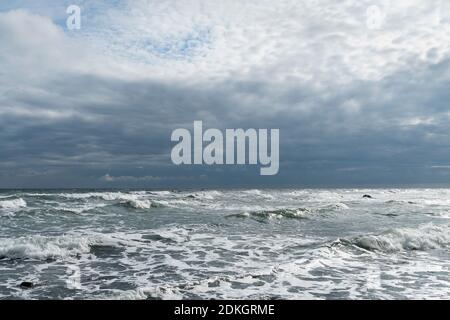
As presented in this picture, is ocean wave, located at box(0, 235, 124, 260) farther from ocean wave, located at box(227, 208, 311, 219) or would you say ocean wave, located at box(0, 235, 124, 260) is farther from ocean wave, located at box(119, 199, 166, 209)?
ocean wave, located at box(119, 199, 166, 209)

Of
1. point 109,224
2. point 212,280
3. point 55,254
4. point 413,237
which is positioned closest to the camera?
point 212,280

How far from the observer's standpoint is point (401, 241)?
560 inches

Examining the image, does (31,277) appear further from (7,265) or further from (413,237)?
(413,237)

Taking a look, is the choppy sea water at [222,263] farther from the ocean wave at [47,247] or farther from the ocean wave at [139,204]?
the ocean wave at [139,204]

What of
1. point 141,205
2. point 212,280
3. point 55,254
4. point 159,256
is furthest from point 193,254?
point 141,205

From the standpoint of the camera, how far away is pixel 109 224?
1991cm

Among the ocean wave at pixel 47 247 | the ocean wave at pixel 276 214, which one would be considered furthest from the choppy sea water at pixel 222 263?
the ocean wave at pixel 276 214

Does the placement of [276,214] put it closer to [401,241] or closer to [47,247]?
[401,241]

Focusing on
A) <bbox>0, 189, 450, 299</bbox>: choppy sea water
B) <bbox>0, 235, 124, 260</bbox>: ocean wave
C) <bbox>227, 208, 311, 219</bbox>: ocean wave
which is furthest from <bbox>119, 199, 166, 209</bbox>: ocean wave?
<bbox>0, 235, 124, 260</bbox>: ocean wave

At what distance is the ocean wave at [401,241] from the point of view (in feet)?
44.1

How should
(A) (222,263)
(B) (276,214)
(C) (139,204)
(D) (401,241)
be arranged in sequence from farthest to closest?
(C) (139,204), (B) (276,214), (D) (401,241), (A) (222,263)

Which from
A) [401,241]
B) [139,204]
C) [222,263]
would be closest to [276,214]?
[401,241]
